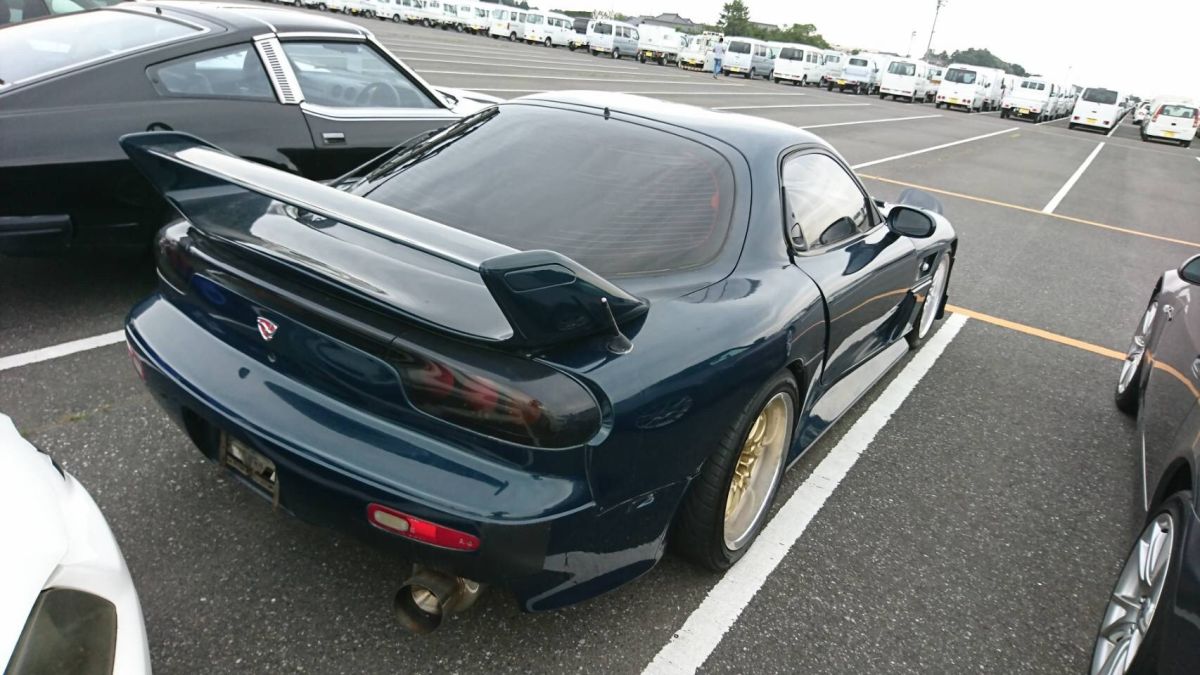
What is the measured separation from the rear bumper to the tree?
101787 millimetres

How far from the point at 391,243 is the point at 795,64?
4018 centimetres

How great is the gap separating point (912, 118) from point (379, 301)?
89.2 ft

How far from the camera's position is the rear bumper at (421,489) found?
71.3 inches

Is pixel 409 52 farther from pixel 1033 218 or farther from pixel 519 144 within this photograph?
pixel 519 144

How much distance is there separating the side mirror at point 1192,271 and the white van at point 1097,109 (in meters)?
35.1

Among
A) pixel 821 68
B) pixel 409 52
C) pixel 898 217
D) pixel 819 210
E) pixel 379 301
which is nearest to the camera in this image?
pixel 379 301

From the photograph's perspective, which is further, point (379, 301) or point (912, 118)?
point (912, 118)

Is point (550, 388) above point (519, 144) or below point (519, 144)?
below

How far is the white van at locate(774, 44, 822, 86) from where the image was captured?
38.8m

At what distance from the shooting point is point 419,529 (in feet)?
6.00

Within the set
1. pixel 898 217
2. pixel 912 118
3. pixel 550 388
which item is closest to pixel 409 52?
pixel 912 118

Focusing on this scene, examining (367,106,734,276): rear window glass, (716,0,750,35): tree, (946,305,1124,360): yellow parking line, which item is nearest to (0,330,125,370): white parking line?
(367,106,734,276): rear window glass

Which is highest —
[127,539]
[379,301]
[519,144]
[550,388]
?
[519,144]

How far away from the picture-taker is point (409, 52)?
2211cm
